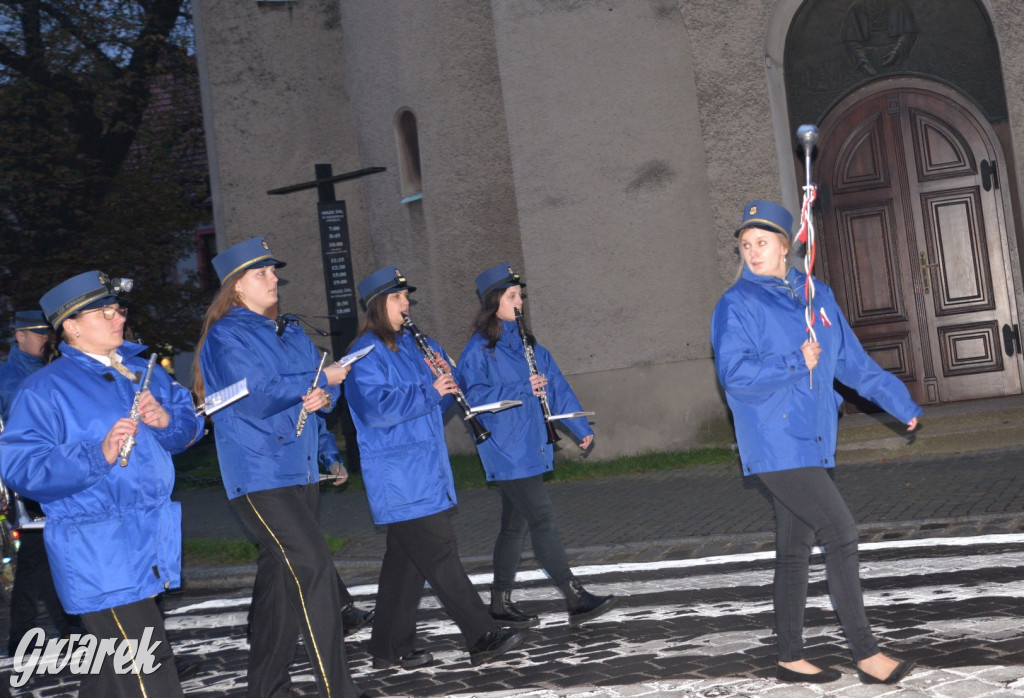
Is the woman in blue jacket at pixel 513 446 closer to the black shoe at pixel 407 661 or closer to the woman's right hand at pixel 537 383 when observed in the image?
the woman's right hand at pixel 537 383

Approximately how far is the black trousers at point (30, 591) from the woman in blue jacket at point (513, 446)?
9.28 ft

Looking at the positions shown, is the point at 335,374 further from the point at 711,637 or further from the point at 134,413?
the point at 711,637

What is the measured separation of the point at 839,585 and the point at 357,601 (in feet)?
14.1

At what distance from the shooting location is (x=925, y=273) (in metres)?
13.6

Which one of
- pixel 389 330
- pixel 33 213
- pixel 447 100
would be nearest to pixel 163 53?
pixel 33 213

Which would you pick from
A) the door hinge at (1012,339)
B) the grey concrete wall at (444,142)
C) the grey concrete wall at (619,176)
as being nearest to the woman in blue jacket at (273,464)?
the grey concrete wall at (619,176)

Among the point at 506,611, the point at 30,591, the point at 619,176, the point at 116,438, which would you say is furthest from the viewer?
the point at 619,176

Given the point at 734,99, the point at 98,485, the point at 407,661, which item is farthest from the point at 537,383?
the point at 734,99

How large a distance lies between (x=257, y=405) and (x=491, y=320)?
217 centimetres

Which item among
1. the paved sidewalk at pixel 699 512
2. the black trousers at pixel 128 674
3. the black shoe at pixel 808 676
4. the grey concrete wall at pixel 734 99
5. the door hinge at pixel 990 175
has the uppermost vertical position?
the grey concrete wall at pixel 734 99

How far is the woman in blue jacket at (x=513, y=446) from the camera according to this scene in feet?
23.0

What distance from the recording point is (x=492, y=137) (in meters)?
16.9

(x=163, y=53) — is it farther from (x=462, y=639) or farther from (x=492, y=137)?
(x=462, y=639)

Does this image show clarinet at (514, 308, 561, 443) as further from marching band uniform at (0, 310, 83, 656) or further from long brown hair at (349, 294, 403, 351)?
marching band uniform at (0, 310, 83, 656)
